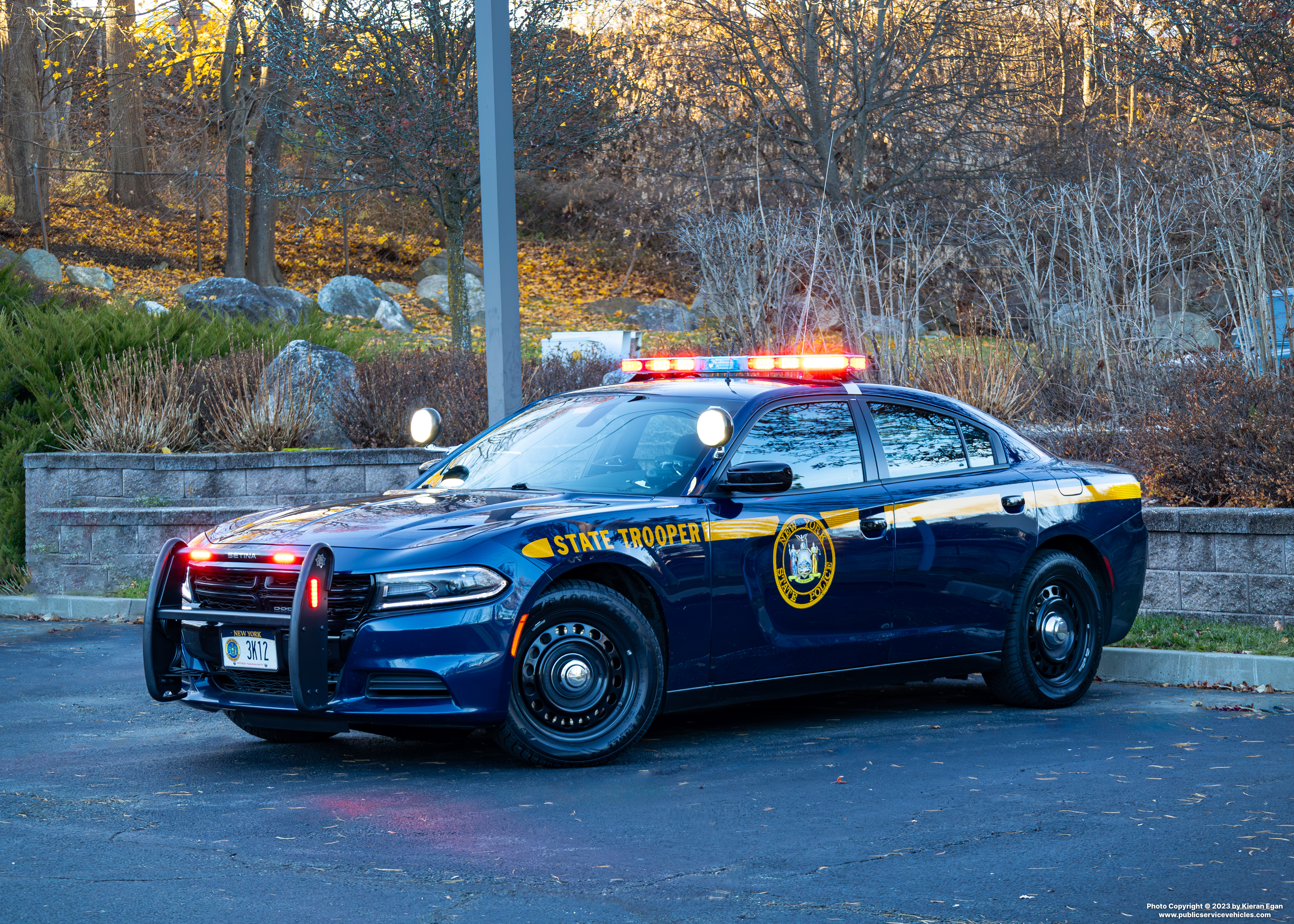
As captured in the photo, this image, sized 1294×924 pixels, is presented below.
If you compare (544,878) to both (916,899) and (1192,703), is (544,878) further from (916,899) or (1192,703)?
A: (1192,703)

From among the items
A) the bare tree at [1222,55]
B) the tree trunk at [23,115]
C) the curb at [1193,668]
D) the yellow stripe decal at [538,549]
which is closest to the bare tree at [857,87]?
the bare tree at [1222,55]

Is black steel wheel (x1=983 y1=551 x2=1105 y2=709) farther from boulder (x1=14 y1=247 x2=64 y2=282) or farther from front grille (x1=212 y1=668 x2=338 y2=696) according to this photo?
boulder (x1=14 y1=247 x2=64 y2=282)

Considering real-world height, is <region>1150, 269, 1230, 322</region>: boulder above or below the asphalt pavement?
above

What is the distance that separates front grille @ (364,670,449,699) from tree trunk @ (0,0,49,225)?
33.6 m

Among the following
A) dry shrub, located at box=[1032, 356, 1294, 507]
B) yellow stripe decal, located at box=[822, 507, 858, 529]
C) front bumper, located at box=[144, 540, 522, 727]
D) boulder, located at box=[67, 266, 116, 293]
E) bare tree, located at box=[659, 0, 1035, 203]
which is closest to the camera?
front bumper, located at box=[144, 540, 522, 727]

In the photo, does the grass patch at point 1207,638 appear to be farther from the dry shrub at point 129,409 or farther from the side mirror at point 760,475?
the dry shrub at point 129,409

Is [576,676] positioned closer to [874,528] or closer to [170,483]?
[874,528]

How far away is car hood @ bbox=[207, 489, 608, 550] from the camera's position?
617 centimetres

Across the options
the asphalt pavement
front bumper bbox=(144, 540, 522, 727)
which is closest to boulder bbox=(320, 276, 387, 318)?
the asphalt pavement

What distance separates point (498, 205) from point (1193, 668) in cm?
502

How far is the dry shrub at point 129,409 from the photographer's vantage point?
44.4ft

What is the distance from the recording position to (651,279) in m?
40.7

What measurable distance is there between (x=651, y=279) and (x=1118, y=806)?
35551 millimetres

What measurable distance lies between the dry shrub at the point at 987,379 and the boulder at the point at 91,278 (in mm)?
23297
